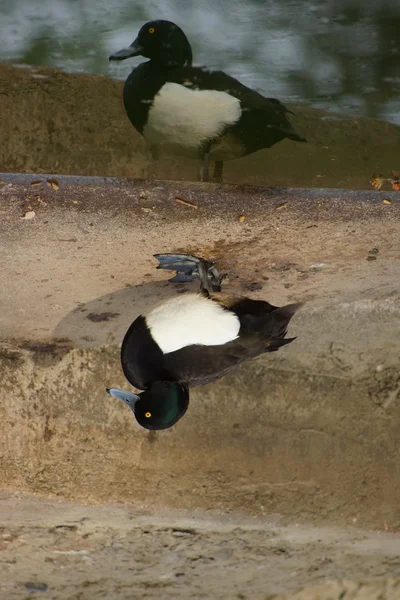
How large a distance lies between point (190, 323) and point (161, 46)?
2.50 ft

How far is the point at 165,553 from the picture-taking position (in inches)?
123

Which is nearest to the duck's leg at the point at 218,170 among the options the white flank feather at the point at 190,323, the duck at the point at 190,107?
the duck at the point at 190,107

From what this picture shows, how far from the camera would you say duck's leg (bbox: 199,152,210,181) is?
270 centimetres

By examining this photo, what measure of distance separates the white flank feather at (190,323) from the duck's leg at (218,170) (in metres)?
0.35

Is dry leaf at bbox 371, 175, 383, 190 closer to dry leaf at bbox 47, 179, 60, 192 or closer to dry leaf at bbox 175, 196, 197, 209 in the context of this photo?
dry leaf at bbox 175, 196, 197, 209

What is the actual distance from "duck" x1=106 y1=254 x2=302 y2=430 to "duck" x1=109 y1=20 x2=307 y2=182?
1.27ft

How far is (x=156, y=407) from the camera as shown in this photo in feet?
8.40

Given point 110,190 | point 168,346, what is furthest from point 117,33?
point 168,346

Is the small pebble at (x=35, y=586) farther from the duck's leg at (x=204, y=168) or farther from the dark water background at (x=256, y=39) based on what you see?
the dark water background at (x=256, y=39)

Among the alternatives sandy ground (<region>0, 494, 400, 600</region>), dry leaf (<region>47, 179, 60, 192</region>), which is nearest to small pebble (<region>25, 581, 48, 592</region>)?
sandy ground (<region>0, 494, 400, 600</region>)


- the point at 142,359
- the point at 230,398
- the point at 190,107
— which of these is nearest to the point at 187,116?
the point at 190,107

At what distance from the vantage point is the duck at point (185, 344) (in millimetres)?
2576

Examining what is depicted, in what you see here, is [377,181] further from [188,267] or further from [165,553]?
[165,553]

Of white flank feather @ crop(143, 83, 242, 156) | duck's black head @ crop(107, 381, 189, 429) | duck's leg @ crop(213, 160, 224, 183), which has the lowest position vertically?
duck's black head @ crop(107, 381, 189, 429)
